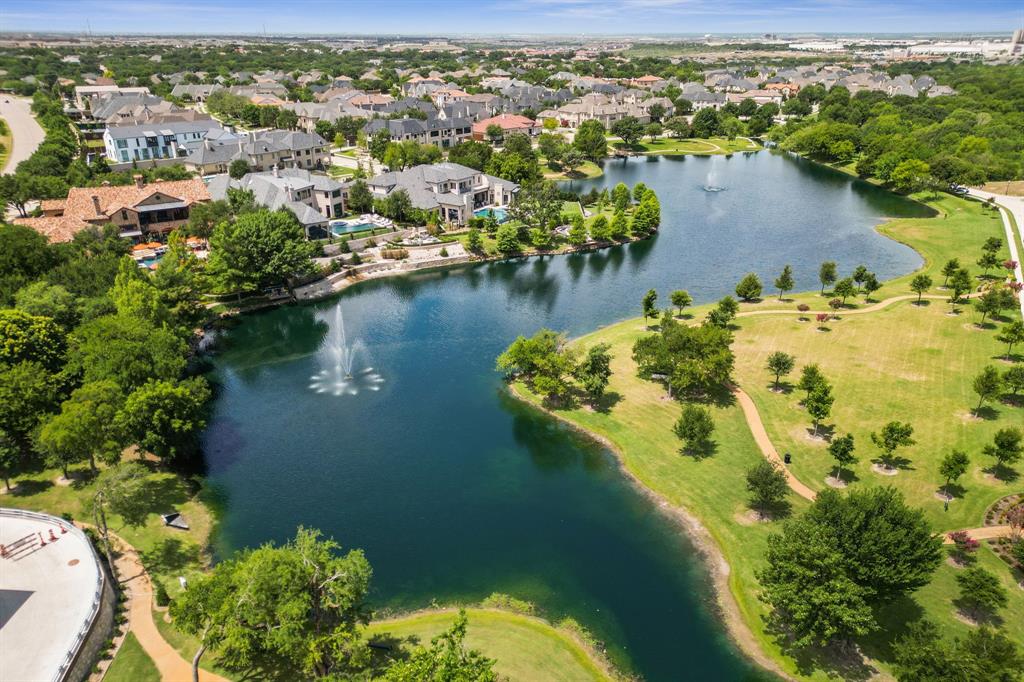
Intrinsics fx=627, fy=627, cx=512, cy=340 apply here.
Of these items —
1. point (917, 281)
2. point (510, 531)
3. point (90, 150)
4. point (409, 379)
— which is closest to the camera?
point (510, 531)

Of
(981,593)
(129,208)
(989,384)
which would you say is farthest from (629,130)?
(981,593)

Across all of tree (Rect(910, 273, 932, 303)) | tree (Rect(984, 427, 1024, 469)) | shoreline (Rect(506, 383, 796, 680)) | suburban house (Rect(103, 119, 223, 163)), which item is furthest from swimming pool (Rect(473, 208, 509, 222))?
tree (Rect(984, 427, 1024, 469))

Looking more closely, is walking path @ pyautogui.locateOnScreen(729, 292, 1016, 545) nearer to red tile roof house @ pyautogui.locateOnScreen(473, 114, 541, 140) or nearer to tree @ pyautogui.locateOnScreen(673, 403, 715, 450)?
tree @ pyautogui.locateOnScreen(673, 403, 715, 450)

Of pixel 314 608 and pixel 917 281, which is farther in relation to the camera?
pixel 917 281

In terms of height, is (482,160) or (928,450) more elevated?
(482,160)

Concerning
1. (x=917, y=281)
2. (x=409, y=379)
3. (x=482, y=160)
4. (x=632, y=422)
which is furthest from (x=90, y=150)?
(x=917, y=281)

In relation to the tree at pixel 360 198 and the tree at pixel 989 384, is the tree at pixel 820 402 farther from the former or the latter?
the tree at pixel 360 198

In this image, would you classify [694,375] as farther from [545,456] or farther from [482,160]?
[482,160]
